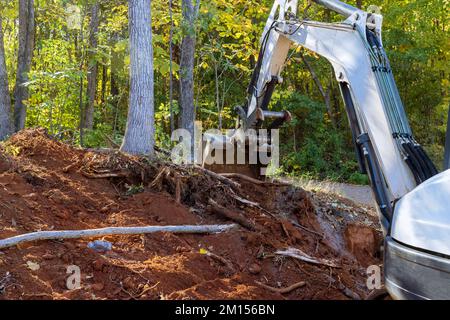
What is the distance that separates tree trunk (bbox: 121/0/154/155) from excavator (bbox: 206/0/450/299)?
1013 millimetres

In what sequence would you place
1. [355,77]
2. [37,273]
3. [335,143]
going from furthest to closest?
[335,143]
[355,77]
[37,273]

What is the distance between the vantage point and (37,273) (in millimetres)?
4230

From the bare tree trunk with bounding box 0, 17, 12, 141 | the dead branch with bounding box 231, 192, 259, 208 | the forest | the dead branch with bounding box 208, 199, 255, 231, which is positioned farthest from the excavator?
the bare tree trunk with bounding box 0, 17, 12, 141

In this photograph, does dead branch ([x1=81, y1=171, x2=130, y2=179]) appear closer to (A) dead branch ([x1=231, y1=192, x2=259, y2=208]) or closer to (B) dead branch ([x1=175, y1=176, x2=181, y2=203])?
(B) dead branch ([x1=175, y1=176, x2=181, y2=203])

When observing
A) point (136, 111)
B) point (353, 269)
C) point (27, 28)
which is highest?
point (27, 28)

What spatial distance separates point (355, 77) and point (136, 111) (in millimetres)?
3619

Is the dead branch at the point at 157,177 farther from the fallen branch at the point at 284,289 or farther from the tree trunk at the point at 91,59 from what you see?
the tree trunk at the point at 91,59

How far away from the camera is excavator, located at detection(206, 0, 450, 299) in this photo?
115 inches

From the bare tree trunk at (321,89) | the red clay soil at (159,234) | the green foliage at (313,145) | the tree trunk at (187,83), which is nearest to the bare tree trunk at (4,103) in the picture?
the tree trunk at (187,83)

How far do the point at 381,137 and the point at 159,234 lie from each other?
247 centimetres

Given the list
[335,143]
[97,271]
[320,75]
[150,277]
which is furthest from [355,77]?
[320,75]

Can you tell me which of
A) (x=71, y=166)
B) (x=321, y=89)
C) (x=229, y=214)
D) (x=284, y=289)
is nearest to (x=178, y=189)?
(x=229, y=214)

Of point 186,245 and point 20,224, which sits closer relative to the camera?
point 20,224
